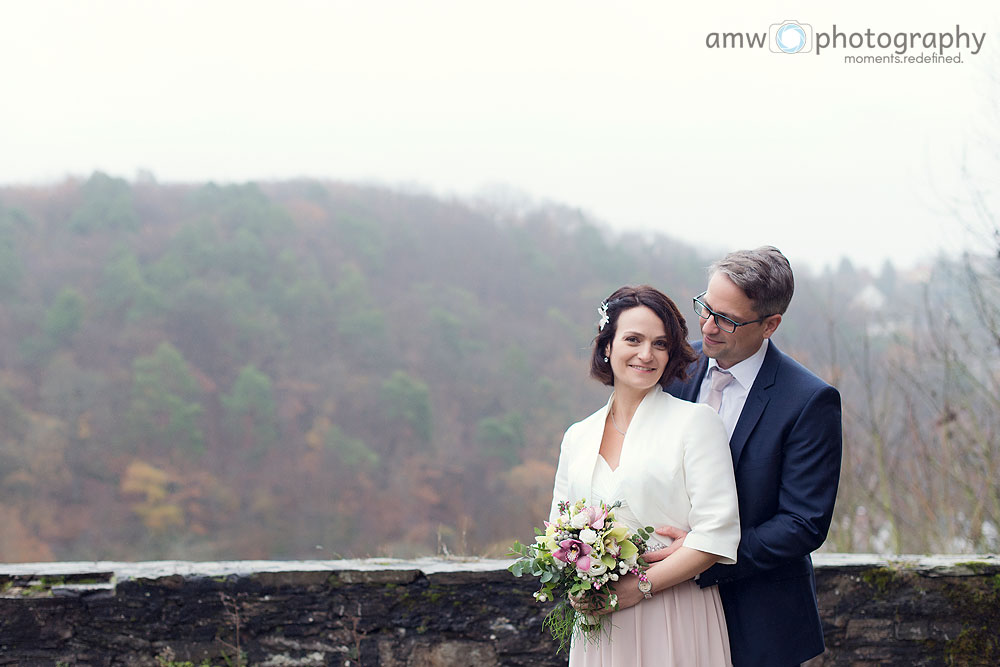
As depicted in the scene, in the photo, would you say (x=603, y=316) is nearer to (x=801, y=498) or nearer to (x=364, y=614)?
(x=801, y=498)

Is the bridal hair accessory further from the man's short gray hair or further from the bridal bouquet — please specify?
the bridal bouquet

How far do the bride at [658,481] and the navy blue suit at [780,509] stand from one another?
0.08 metres

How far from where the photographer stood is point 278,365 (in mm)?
32562

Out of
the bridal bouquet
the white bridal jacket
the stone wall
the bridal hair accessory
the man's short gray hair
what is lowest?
the stone wall

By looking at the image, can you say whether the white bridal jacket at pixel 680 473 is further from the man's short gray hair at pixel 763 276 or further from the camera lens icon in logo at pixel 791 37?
the camera lens icon in logo at pixel 791 37

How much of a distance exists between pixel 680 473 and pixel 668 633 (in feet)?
1.37

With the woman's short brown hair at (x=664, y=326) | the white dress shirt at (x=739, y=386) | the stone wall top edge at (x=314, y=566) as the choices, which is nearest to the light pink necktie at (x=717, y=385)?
the white dress shirt at (x=739, y=386)

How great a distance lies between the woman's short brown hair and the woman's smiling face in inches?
0.6

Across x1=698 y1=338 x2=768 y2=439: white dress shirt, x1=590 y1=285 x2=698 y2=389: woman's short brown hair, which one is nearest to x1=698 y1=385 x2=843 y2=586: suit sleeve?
x1=698 y1=338 x2=768 y2=439: white dress shirt

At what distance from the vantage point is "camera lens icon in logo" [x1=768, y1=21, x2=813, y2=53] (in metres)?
5.49

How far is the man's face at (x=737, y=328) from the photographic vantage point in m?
2.23

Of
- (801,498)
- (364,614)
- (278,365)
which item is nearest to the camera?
(801,498)

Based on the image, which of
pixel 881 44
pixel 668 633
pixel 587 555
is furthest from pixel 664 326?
pixel 881 44

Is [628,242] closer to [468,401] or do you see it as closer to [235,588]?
[468,401]
